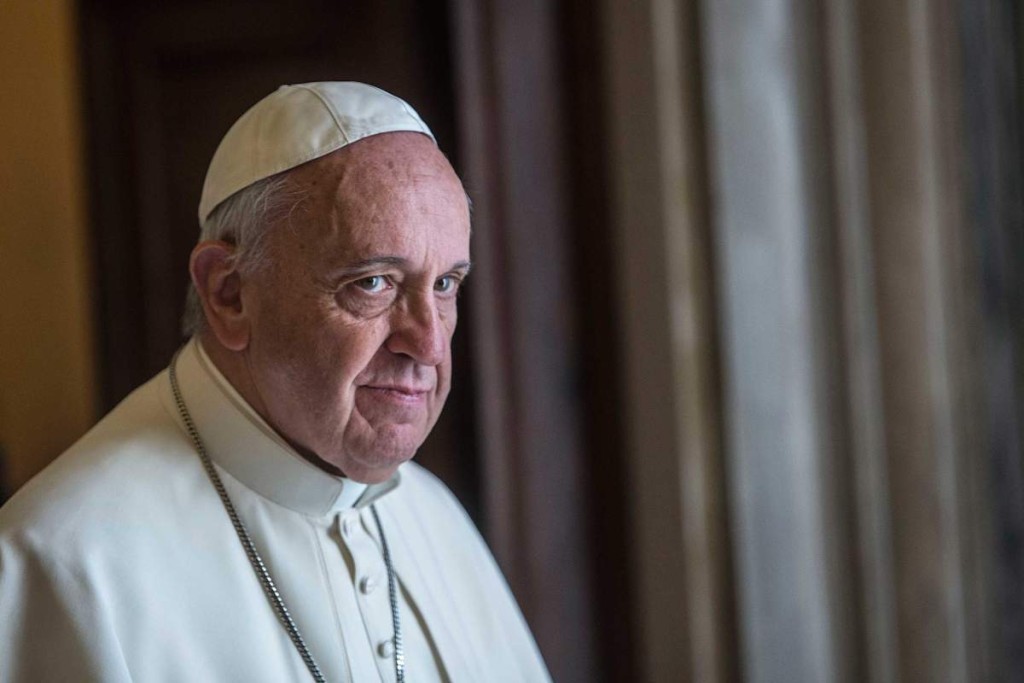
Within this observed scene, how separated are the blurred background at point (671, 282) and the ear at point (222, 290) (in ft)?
4.53

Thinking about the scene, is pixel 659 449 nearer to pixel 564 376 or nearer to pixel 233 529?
pixel 564 376

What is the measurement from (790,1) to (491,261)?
111 centimetres

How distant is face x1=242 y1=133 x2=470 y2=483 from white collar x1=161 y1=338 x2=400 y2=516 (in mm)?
85

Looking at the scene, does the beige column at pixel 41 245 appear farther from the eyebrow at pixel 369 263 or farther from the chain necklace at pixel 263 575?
the eyebrow at pixel 369 263

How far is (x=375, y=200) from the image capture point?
1.34 meters

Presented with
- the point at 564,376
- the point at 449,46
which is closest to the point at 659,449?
the point at 564,376

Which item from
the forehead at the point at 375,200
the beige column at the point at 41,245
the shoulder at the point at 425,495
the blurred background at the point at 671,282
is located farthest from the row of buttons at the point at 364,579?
the beige column at the point at 41,245

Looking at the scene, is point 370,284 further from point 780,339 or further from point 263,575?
point 780,339

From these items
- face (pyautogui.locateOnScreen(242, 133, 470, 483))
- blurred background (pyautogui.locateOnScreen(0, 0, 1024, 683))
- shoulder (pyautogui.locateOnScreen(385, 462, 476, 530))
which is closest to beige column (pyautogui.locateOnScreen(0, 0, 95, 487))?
blurred background (pyautogui.locateOnScreen(0, 0, 1024, 683))


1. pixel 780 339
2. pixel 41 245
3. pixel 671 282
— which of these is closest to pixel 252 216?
pixel 671 282

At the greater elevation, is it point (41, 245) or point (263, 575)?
point (41, 245)

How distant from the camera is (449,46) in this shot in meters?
2.79

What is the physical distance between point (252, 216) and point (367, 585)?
54cm

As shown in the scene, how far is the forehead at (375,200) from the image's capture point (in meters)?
1.34
